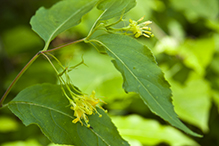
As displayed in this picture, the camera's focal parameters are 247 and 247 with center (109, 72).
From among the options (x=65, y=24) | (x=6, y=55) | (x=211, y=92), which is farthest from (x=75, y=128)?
(x=6, y=55)

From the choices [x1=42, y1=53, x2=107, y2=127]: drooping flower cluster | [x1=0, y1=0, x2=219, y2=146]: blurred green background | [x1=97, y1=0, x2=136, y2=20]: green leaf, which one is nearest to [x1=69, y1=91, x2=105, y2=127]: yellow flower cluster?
[x1=42, y1=53, x2=107, y2=127]: drooping flower cluster

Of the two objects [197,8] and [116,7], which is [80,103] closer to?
[116,7]

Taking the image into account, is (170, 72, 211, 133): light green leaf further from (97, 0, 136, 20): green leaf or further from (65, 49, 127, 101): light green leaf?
(97, 0, 136, 20): green leaf

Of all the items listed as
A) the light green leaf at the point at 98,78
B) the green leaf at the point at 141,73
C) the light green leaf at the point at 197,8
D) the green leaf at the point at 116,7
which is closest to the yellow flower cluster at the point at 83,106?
the green leaf at the point at 141,73

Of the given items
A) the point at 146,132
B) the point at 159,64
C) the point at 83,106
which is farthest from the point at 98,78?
the point at 83,106

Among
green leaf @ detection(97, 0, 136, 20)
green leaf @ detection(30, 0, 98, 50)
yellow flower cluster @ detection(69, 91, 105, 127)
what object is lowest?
yellow flower cluster @ detection(69, 91, 105, 127)

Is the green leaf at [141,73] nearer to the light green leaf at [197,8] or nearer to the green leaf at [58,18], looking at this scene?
the green leaf at [58,18]
